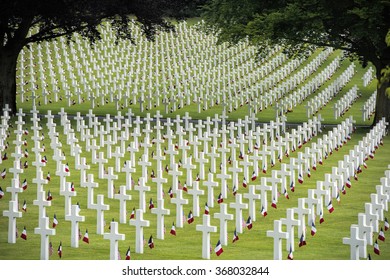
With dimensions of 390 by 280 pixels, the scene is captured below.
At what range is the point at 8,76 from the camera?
40.7 metres

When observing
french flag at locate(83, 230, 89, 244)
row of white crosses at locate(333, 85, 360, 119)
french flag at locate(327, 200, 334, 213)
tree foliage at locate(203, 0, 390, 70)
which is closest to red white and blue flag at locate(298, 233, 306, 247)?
french flag at locate(327, 200, 334, 213)

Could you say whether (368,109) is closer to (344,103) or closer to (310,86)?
(344,103)

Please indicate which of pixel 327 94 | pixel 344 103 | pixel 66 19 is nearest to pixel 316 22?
pixel 344 103

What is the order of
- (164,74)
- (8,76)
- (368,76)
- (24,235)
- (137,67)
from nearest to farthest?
1. (24,235)
2. (8,76)
3. (368,76)
4. (164,74)
5. (137,67)

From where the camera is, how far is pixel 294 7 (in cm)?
3647

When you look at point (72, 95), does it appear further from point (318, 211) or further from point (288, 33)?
point (318, 211)

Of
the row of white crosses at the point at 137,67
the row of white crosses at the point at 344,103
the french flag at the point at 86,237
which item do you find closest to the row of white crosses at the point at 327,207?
the french flag at the point at 86,237

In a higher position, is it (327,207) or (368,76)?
(368,76)

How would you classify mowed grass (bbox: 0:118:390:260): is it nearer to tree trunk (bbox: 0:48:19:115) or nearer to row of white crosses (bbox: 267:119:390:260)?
row of white crosses (bbox: 267:119:390:260)

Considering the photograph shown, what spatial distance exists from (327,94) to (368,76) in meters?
8.24

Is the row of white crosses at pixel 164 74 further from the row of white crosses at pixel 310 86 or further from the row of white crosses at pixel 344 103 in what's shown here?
the row of white crosses at pixel 344 103

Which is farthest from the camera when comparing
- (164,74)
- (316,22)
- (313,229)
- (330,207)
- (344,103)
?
(164,74)

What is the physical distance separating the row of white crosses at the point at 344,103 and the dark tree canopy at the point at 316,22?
2901 millimetres

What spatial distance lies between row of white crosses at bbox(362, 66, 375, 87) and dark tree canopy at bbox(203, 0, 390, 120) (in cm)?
1309
